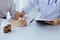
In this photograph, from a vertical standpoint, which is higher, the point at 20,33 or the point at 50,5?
the point at 50,5

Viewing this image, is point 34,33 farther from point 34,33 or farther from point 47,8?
point 47,8

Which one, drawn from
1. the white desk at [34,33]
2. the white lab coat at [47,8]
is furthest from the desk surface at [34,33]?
the white lab coat at [47,8]

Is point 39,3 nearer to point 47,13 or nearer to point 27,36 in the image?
point 47,13

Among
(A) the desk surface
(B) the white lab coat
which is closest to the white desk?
(A) the desk surface

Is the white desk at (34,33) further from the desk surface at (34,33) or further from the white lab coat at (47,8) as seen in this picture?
the white lab coat at (47,8)

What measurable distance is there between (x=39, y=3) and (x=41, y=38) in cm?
116

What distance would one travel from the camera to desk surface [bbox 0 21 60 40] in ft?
3.78

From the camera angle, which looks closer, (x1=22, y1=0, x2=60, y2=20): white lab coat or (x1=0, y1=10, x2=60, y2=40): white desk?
(x1=0, y1=10, x2=60, y2=40): white desk

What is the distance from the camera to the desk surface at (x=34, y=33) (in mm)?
1153

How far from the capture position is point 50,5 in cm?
201

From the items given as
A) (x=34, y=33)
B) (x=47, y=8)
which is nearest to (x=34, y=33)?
(x=34, y=33)

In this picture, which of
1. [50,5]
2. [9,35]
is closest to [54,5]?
[50,5]

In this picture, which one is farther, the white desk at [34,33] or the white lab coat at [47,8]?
the white lab coat at [47,8]

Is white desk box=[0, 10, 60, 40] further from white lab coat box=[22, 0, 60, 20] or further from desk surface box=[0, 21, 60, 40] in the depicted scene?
white lab coat box=[22, 0, 60, 20]
